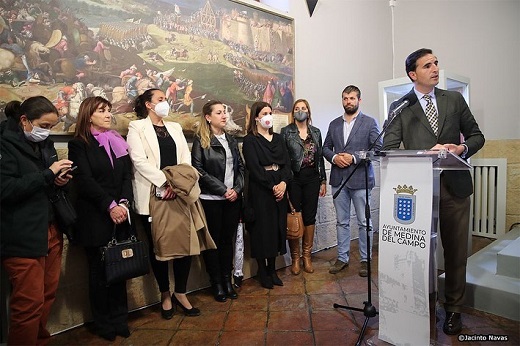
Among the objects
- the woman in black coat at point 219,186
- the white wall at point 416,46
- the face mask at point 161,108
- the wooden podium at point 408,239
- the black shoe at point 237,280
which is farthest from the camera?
the white wall at point 416,46

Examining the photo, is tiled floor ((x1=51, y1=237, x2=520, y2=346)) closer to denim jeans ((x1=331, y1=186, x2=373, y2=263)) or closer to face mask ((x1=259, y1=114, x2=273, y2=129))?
denim jeans ((x1=331, y1=186, x2=373, y2=263))

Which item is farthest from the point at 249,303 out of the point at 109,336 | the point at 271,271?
the point at 109,336

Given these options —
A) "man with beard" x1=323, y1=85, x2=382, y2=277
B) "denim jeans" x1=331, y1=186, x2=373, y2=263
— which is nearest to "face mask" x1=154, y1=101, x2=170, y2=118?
"man with beard" x1=323, y1=85, x2=382, y2=277

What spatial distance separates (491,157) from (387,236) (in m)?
3.34

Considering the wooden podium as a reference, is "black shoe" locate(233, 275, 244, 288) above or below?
below

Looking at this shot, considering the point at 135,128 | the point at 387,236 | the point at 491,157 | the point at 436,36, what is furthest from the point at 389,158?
the point at 436,36

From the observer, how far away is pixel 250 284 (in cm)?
311

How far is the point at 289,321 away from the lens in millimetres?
2357

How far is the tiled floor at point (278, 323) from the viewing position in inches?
83.8

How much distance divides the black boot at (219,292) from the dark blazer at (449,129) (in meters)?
1.80

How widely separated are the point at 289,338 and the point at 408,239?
98 cm

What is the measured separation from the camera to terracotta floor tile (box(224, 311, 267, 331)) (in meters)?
2.30

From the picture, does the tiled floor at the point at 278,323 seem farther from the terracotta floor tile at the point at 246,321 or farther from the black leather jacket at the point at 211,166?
the black leather jacket at the point at 211,166

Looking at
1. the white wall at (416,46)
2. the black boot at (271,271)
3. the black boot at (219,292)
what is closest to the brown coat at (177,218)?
the black boot at (219,292)
